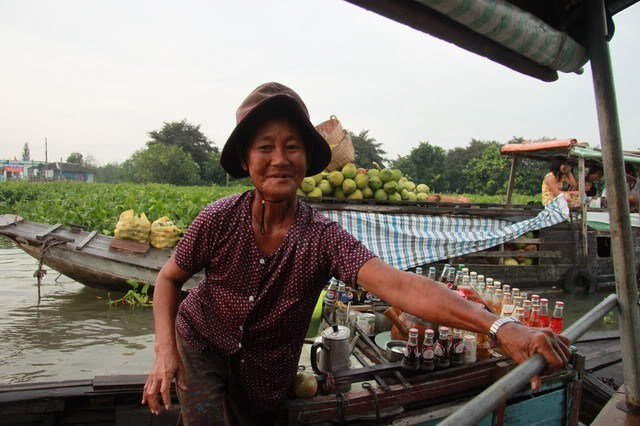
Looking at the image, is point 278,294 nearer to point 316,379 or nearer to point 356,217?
point 316,379

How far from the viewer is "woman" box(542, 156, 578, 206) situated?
816cm

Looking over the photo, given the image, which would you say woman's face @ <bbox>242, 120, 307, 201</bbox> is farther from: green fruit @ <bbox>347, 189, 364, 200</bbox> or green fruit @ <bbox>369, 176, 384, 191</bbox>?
green fruit @ <bbox>369, 176, 384, 191</bbox>

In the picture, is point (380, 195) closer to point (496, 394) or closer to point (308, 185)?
point (308, 185)

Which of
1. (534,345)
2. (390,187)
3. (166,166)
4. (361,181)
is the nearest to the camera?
(534,345)

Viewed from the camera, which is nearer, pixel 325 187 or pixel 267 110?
pixel 267 110

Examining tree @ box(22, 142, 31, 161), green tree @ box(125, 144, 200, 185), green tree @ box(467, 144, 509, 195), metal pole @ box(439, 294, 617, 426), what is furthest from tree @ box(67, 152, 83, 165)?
metal pole @ box(439, 294, 617, 426)

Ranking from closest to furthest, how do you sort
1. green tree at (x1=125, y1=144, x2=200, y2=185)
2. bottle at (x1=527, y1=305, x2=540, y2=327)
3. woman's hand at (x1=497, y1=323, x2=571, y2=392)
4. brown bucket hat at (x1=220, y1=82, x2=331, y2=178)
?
woman's hand at (x1=497, y1=323, x2=571, y2=392)
brown bucket hat at (x1=220, y1=82, x2=331, y2=178)
bottle at (x1=527, y1=305, x2=540, y2=327)
green tree at (x1=125, y1=144, x2=200, y2=185)

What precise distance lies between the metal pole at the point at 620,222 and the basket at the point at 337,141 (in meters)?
4.59

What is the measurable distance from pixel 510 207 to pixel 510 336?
7.26 meters

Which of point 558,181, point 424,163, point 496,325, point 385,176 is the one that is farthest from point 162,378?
point 424,163

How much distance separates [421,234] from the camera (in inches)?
264

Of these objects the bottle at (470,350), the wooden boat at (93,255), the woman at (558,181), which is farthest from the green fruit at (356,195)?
the bottle at (470,350)

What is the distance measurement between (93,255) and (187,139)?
136ft

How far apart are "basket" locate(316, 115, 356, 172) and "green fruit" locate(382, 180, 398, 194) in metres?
0.70
